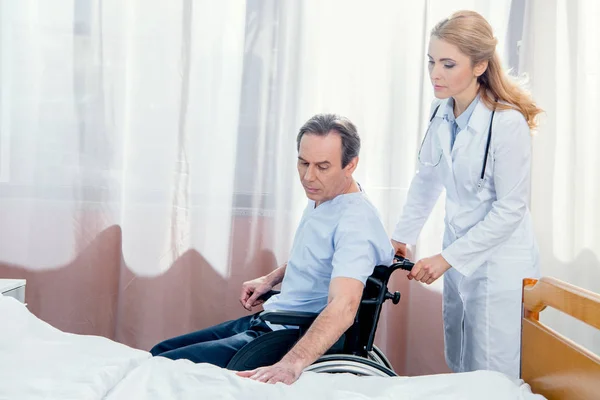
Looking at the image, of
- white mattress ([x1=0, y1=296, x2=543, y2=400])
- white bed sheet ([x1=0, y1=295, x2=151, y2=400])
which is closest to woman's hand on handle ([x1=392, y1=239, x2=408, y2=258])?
white mattress ([x1=0, y1=296, x2=543, y2=400])

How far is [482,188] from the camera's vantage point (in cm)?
189

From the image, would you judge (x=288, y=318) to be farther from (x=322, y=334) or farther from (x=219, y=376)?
(x=219, y=376)

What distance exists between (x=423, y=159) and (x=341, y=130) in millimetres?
386

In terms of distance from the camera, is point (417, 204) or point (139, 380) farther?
point (417, 204)

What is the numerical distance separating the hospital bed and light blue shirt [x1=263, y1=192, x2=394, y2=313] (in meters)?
0.35

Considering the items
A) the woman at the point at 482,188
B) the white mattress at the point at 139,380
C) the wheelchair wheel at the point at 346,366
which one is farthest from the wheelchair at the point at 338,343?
the woman at the point at 482,188

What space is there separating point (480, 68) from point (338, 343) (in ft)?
2.74

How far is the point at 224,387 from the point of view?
4.29 feet

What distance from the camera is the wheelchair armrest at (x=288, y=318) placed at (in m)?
1.58

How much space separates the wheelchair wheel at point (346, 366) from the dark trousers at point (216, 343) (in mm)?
251

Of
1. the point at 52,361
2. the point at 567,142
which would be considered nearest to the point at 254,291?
the point at 52,361

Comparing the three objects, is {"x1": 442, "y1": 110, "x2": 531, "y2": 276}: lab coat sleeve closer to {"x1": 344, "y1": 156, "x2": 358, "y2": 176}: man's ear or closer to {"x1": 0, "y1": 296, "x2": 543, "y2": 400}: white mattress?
{"x1": 344, "y1": 156, "x2": 358, "y2": 176}: man's ear

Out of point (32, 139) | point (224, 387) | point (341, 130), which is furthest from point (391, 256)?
point (32, 139)

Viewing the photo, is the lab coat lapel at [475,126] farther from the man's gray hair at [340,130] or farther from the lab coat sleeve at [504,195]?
the man's gray hair at [340,130]
